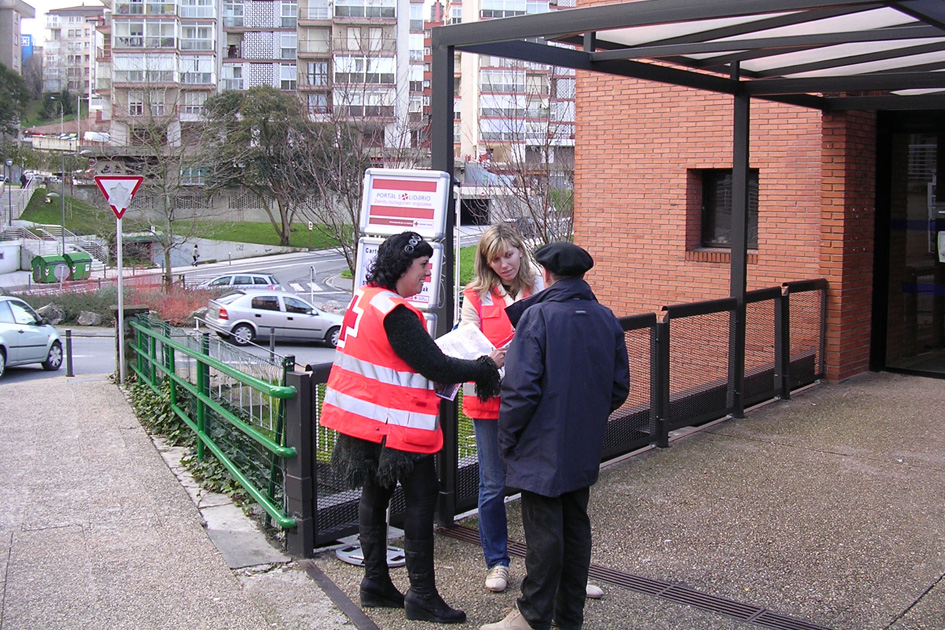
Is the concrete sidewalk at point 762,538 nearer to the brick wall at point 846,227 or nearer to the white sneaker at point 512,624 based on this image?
the white sneaker at point 512,624

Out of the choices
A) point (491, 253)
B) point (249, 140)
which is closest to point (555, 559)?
point (491, 253)

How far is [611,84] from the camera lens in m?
12.6

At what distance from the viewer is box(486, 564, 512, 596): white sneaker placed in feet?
15.2

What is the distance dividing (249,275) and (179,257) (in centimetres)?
2357

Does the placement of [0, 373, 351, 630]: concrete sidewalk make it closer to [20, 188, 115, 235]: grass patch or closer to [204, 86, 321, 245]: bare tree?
[204, 86, 321, 245]: bare tree

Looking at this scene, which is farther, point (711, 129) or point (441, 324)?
point (711, 129)

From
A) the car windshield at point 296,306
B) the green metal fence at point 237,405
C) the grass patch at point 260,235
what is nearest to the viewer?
the green metal fence at point 237,405

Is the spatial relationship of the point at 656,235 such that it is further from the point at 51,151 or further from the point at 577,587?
the point at 51,151

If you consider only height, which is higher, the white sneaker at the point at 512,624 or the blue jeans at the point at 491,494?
the blue jeans at the point at 491,494

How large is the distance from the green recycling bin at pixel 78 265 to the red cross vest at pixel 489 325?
4325 cm

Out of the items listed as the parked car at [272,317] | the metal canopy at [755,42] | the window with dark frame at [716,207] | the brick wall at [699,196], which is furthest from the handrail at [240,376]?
the parked car at [272,317]

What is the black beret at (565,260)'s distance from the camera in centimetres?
398

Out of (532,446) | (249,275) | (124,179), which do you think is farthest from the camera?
(249,275)

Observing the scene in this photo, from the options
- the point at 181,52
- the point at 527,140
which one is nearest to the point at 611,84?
the point at 527,140
